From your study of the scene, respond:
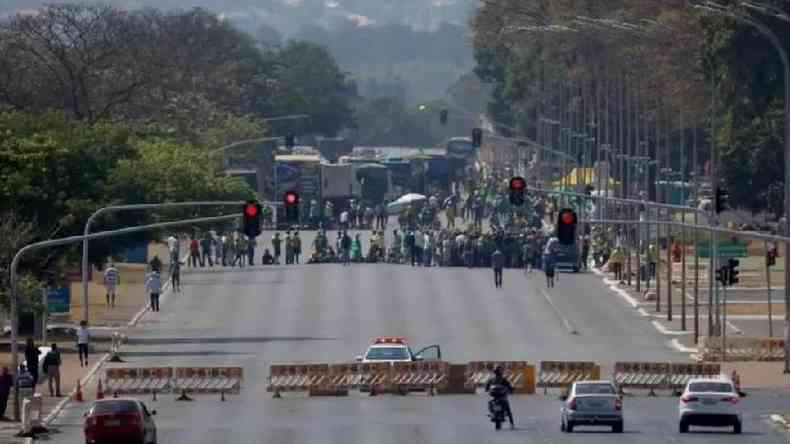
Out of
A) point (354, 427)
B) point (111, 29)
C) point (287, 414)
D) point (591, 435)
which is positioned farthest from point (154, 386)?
point (111, 29)

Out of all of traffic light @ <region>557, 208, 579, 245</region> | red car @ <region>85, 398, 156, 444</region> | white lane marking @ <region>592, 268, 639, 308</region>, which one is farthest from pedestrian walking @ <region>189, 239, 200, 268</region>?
red car @ <region>85, 398, 156, 444</region>

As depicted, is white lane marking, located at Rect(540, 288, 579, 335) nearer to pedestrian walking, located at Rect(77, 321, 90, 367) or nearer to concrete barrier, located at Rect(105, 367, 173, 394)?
pedestrian walking, located at Rect(77, 321, 90, 367)

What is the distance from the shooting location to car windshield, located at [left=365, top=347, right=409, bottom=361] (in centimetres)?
7194

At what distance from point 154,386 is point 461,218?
7308 centimetres

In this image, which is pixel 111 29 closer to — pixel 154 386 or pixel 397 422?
pixel 154 386

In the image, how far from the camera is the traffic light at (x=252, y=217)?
225 ft

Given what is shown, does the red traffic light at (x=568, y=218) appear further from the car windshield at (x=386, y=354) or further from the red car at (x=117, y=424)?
the red car at (x=117, y=424)

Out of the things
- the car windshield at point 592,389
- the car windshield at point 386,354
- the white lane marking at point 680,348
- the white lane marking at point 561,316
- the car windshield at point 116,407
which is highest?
the car windshield at point 116,407

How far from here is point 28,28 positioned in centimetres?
12550

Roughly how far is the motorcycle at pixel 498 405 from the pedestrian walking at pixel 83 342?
59.4ft

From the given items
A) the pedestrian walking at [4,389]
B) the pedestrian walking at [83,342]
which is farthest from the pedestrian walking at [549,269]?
the pedestrian walking at [4,389]

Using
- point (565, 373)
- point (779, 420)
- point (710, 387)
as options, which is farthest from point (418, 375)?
point (710, 387)

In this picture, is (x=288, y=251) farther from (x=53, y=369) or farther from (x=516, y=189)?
(x=53, y=369)

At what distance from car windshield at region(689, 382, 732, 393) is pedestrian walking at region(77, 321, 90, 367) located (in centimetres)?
2160
